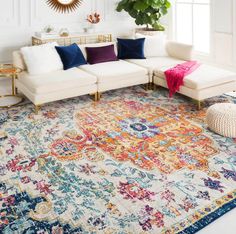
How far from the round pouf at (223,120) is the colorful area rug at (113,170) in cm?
9

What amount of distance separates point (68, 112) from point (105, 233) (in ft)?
7.61

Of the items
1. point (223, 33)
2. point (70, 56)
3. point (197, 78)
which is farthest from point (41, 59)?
point (223, 33)

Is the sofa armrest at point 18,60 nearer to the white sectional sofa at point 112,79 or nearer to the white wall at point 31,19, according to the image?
the white sectional sofa at point 112,79

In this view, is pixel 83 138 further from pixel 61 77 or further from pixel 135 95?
pixel 135 95

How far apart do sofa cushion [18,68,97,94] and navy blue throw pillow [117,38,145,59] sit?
1058mm

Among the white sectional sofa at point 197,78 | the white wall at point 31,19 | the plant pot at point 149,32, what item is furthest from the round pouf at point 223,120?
the white wall at point 31,19

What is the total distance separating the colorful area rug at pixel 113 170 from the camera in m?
2.23

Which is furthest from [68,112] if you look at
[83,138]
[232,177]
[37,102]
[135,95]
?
[232,177]

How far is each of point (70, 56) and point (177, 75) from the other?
1.59 metres

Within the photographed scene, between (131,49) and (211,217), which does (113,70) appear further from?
(211,217)

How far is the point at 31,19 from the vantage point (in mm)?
5562

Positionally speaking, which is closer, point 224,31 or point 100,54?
point 100,54

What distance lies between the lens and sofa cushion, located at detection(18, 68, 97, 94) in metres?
4.07

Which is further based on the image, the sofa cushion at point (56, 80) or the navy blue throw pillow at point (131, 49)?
the navy blue throw pillow at point (131, 49)
